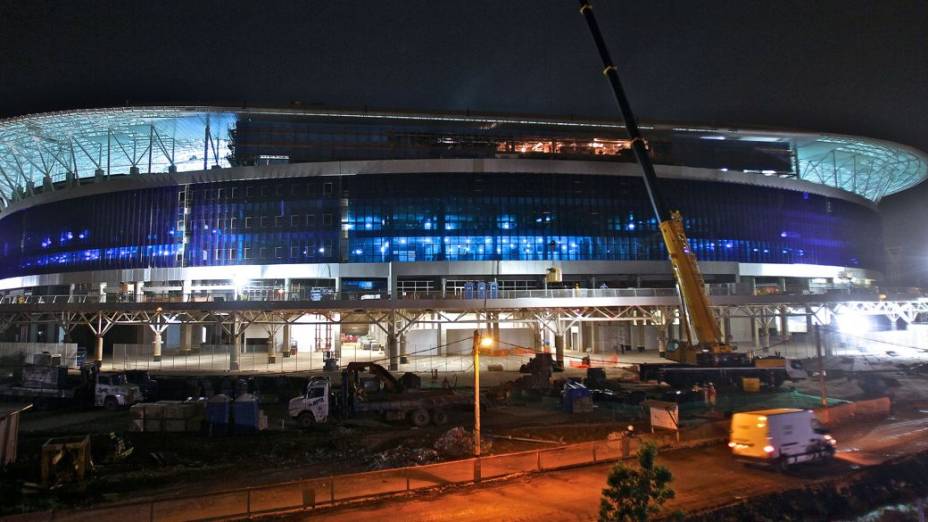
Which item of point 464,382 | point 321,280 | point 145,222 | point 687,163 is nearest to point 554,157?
point 687,163

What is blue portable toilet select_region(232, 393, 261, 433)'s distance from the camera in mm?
23047

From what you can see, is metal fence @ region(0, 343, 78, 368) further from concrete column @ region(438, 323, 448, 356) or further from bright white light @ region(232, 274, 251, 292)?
concrete column @ region(438, 323, 448, 356)

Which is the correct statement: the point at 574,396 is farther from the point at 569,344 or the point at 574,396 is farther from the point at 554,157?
the point at 554,157

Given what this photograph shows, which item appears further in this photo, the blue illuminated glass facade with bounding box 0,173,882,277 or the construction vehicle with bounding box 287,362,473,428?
the blue illuminated glass facade with bounding box 0,173,882,277

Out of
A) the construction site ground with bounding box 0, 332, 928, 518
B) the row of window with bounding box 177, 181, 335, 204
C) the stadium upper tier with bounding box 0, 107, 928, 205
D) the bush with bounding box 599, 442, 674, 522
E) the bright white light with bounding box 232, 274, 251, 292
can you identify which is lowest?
the construction site ground with bounding box 0, 332, 928, 518

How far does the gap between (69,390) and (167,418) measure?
41.9ft

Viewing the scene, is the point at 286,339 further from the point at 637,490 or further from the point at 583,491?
the point at 637,490

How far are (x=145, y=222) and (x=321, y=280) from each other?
2312 centimetres

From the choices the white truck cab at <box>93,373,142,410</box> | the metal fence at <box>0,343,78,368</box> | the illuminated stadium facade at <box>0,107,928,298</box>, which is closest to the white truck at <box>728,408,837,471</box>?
the white truck cab at <box>93,373,142,410</box>

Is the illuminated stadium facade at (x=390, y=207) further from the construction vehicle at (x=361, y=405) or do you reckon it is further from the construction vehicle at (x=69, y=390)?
the construction vehicle at (x=361, y=405)

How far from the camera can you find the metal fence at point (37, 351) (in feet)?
152

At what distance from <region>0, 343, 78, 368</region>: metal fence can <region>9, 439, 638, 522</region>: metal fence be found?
138 feet

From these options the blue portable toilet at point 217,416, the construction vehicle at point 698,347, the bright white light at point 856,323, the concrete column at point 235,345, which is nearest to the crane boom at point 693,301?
the construction vehicle at point 698,347

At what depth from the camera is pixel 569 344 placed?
211ft
